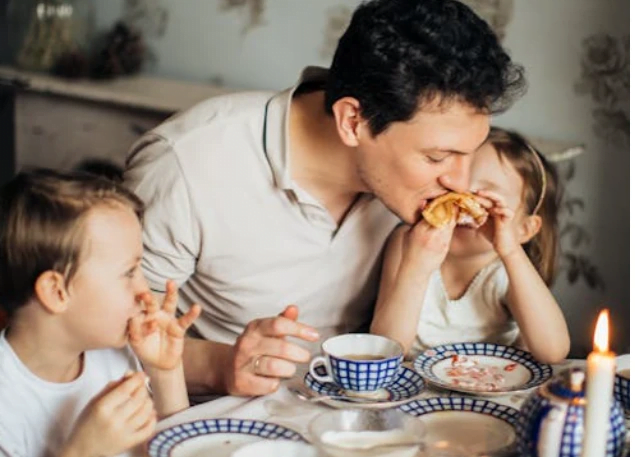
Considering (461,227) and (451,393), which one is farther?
(461,227)

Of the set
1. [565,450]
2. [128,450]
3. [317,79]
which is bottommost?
[128,450]

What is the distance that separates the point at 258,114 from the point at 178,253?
0.95ft

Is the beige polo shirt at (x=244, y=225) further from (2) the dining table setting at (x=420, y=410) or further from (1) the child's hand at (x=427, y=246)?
(2) the dining table setting at (x=420, y=410)

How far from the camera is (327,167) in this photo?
188 cm

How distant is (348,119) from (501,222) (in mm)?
320

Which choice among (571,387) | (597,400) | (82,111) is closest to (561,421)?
(571,387)

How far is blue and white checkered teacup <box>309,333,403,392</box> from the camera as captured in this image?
4.75ft

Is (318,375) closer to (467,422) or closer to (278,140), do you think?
(467,422)

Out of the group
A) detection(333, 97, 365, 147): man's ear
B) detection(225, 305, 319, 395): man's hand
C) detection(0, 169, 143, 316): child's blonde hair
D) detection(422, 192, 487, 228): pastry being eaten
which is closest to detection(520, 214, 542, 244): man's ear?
detection(422, 192, 487, 228): pastry being eaten

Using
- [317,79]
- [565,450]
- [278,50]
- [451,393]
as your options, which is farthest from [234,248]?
[278,50]

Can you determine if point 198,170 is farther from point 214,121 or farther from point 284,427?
A: point 284,427

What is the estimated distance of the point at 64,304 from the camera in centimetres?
146

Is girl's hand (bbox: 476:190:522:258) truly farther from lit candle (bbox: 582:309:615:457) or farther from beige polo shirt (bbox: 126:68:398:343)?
lit candle (bbox: 582:309:615:457)

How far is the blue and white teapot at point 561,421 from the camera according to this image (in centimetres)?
117
